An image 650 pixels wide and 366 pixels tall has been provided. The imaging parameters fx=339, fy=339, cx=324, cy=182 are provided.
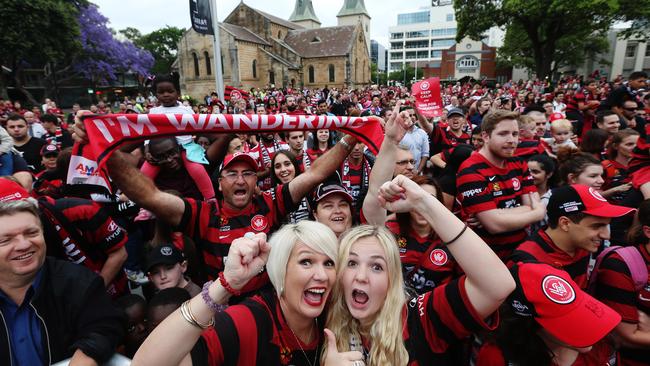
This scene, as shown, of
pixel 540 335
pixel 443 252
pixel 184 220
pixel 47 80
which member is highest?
pixel 47 80

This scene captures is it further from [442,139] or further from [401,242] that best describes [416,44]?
[401,242]

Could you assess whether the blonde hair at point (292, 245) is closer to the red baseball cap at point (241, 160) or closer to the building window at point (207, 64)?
the red baseball cap at point (241, 160)

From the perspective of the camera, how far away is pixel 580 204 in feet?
8.22

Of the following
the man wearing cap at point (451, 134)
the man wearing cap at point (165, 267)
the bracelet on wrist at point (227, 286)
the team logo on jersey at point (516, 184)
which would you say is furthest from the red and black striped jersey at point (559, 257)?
the man wearing cap at point (451, 134)

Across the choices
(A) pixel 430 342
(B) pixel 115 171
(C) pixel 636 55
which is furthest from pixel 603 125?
(C) pixel 636 55

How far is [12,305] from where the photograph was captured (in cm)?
191

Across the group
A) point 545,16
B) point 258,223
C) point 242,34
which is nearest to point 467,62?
point 545,16

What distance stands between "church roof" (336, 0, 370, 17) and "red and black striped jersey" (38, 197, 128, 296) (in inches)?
3457

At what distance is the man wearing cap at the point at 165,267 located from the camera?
3094 mm

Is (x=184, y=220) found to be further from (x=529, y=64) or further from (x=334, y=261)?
(x=529, y=64)

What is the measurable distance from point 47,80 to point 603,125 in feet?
154

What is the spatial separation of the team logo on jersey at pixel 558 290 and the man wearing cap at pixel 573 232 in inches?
18.1

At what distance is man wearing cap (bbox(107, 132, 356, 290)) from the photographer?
9.20 ft

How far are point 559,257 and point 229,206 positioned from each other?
2755 millimetres
